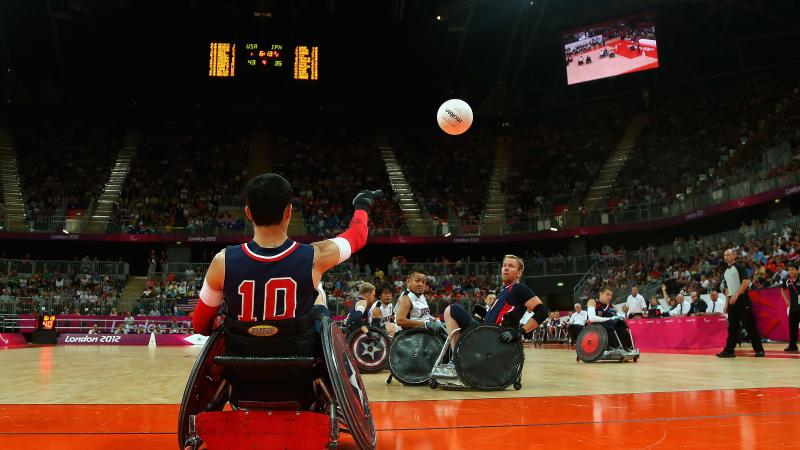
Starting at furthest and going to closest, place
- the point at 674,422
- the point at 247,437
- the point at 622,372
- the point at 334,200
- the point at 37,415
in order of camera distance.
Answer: the point at 334,200, the point at 622,372, the point at 37,415, the point at 674,422, the point at 247,437

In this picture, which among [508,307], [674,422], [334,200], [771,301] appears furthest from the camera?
[334,200]

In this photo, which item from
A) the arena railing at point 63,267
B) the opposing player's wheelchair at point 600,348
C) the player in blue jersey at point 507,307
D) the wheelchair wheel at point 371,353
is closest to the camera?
the player in blue jersey at point 507,307

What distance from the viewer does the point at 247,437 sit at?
300 centimetres

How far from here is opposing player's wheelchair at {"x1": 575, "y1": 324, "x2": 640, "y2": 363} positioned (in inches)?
460

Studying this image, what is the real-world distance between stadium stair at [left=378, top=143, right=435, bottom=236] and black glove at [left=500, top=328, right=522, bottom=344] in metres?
26.0

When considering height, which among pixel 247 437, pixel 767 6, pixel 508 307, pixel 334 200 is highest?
pixel 767 6

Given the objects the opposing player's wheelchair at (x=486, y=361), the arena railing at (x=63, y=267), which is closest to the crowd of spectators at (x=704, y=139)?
the opposing player's wheelchair at (x=486, y=361)

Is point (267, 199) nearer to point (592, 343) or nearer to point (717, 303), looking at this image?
point (592, 343)

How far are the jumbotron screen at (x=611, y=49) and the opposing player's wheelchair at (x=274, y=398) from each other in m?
30.6

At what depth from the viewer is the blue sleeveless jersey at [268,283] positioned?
3.14 meters

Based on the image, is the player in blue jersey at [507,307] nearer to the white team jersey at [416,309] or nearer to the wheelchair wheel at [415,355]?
the wheelchair wheel at [415,355]

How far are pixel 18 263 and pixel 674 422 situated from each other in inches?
1224

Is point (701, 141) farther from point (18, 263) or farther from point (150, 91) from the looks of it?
point (18, 263)

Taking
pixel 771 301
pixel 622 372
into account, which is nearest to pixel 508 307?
pixel 622 372
